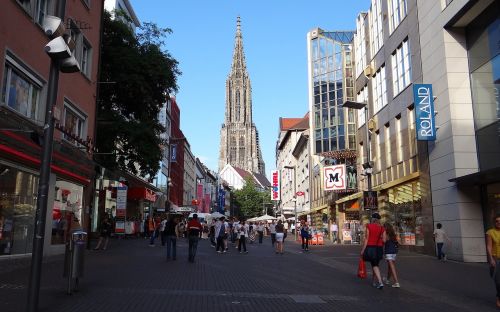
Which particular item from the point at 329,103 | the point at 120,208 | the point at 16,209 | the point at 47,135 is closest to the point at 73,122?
the point at 16,209

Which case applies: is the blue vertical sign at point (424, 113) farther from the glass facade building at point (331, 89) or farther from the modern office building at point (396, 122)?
the glass facade building at point (331, 89)

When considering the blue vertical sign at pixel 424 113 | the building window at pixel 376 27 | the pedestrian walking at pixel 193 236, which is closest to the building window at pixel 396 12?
the building window at pixel 376 27

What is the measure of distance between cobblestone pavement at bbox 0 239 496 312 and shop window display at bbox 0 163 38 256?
0.99 m

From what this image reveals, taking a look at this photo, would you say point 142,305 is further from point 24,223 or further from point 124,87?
point 124,87

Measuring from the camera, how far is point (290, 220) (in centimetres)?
7338

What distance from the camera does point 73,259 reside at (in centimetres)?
901

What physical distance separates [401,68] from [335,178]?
1379 centimetres

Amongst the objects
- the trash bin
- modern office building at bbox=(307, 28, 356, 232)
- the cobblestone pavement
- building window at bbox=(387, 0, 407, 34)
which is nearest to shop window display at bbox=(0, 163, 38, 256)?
the cobblestone pavement

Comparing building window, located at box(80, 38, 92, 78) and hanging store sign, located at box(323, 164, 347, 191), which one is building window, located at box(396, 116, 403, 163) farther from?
building window, located at box(80, 38, 92, 78)

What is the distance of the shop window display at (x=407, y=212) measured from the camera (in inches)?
957

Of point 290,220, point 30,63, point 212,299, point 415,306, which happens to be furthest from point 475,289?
point 290,220

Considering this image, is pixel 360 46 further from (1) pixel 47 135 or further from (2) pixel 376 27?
(1) pixel 47 135

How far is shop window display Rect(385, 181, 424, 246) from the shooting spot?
24295 mm

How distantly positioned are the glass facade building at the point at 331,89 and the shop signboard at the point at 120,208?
20572 millimetres
